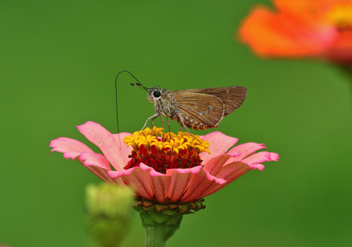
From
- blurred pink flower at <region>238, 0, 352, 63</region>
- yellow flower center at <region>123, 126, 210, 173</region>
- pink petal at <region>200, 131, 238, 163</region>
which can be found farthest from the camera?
pink petal at <region>200, 131, 238, 163</region>

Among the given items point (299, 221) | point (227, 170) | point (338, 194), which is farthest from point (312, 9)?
point (338, 194)

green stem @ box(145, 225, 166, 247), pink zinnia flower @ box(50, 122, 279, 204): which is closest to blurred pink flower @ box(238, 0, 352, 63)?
pink zinnia flower @ box(50, 122, 279, 204)

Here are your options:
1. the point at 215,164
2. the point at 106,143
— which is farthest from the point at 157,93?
the point at 215,164

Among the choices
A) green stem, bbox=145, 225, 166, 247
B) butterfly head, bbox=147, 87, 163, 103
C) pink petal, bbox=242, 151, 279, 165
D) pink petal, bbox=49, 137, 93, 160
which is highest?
butterfly head, bbox=147, 87, 163, 103

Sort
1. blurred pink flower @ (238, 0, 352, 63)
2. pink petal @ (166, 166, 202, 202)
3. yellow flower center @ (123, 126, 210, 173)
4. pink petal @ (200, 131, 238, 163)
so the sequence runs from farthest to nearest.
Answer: pink petal @ (200, 131, 238, 163)
yellow flower center @ (123, 126, 210, 173)
pink petal @ (166, 166, 202, 202)
blurred pink flower @ (238, 0, 352, 63)

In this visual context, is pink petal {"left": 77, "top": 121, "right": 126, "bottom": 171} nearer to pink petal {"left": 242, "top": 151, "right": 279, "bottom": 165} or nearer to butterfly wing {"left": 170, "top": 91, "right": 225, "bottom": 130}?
butterfly wing {"left": 170, "top": 91, "right": 225, "bottom": 130}

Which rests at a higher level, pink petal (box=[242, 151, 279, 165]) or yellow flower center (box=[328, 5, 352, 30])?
yellow flower center (box=[328, 5, 352, 30])
